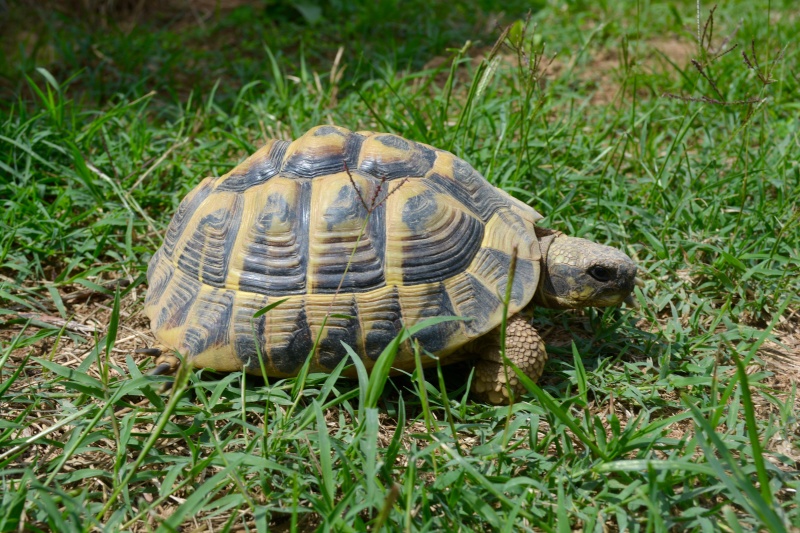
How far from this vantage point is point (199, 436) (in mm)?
2270

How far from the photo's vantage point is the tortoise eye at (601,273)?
2570mm

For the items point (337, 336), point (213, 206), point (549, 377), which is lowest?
point (549, 377)

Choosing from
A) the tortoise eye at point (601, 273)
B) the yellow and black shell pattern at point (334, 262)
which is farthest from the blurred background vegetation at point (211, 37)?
the tortoise eye at point (601, 273)

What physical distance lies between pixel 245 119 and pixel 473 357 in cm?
247

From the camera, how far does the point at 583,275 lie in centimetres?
259

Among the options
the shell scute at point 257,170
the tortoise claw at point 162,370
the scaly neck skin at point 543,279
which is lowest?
the tortoise claw at point 162,370

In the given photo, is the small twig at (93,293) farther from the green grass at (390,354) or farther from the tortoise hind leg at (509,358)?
the tortoise hind leg at (509,358)

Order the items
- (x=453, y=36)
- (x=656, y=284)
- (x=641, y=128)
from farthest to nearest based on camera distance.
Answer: (x=453, y=36) < (x=641, y=128) < (x=656, y=284)

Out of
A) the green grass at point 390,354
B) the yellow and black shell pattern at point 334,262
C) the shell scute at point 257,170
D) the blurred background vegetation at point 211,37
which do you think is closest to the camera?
the green grass at point 390,354

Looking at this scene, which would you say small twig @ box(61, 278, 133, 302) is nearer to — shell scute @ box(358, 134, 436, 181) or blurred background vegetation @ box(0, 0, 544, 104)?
shell scute @ box(358, 134, 436, 181)

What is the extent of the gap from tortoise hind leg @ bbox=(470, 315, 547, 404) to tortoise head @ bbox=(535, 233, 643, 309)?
0.24 meters

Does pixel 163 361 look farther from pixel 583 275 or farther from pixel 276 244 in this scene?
pixel 583 275

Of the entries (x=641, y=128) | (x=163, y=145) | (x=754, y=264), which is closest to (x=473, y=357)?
(x=754, y=264)

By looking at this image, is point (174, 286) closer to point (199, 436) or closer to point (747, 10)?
point (199, 436)
